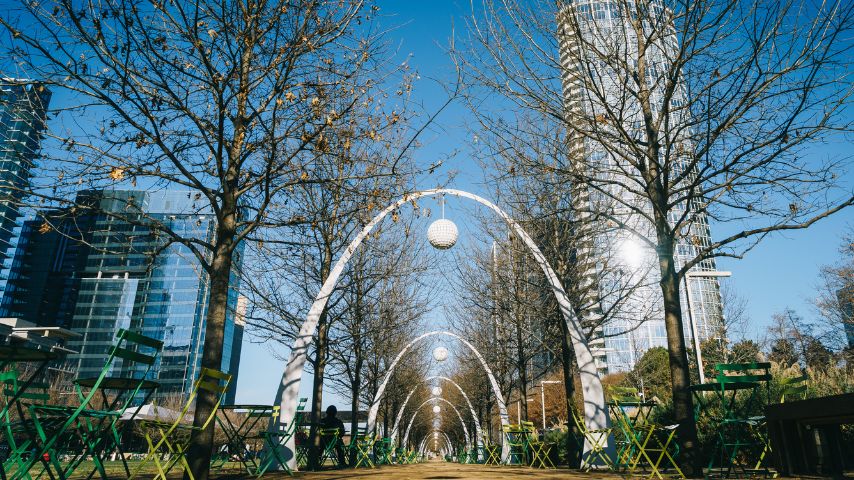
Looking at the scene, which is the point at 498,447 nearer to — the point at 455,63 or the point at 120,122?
the point at 455,63

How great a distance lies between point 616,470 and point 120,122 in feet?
29.9

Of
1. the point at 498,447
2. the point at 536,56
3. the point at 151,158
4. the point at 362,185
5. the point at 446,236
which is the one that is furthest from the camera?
the point at 498,447

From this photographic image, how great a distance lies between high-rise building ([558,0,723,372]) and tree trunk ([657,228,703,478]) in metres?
0.60

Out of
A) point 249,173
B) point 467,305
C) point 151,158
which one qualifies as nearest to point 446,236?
point 249,173

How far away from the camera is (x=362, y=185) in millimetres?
12211

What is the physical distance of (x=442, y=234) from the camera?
35.7 ft

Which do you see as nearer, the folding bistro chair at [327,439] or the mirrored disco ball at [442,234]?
the mirrored disco ball at [442,234]

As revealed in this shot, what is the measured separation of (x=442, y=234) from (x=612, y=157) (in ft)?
14.3

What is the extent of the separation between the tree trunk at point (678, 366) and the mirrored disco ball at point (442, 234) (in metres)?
4.60

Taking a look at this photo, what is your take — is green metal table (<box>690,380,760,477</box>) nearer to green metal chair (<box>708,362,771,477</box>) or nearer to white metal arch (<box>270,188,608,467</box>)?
green metal chair (<box>708,362,771,477</box>)

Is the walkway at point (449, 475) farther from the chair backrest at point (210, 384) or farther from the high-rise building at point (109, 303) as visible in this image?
the high-rise building at point (109, 303)

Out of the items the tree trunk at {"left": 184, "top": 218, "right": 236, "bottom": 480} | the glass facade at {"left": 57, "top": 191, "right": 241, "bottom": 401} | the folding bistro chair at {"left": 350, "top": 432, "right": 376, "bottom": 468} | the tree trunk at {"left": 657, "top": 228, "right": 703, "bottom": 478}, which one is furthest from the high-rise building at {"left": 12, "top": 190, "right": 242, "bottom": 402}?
the tree trunk at {"left": 657, "top": 228, "right": 703, "bottom": 478}

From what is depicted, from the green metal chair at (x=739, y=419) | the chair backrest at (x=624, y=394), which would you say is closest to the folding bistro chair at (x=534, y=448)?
the chair backrest at (x=624, y=394)

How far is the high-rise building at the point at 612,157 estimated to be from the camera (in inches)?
281
